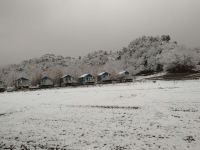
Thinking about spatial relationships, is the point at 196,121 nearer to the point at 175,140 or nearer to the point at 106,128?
the point at 175,140

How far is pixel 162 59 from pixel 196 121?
149m

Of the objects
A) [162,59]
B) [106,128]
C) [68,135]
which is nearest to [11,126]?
[68,135]

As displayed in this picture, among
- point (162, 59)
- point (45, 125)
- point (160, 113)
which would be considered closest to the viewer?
point (45, 125)

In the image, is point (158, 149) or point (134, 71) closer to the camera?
point (158, 149)

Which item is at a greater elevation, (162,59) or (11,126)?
(162,59)

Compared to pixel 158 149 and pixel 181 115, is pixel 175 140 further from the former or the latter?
pixel 181 115

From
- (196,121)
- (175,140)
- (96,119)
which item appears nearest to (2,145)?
(96,119)

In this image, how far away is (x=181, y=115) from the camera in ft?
62.5

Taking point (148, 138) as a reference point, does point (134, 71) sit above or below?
above

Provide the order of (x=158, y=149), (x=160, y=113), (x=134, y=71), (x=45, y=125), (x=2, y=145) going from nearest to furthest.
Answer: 1. (x=158, y=149)
2. (x=2, y=145)
3. (x=45, y=125)
4. (x=160, y=113)
5. (x=134, y=71)

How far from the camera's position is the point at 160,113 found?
20.5m

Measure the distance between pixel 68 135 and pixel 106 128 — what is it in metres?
2.80

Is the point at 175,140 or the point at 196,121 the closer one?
the point at 175,140

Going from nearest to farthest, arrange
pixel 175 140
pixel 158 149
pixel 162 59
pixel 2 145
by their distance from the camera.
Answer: pixel 158 149, pixel 175 140, pixel 2 145, pixel 162 59
